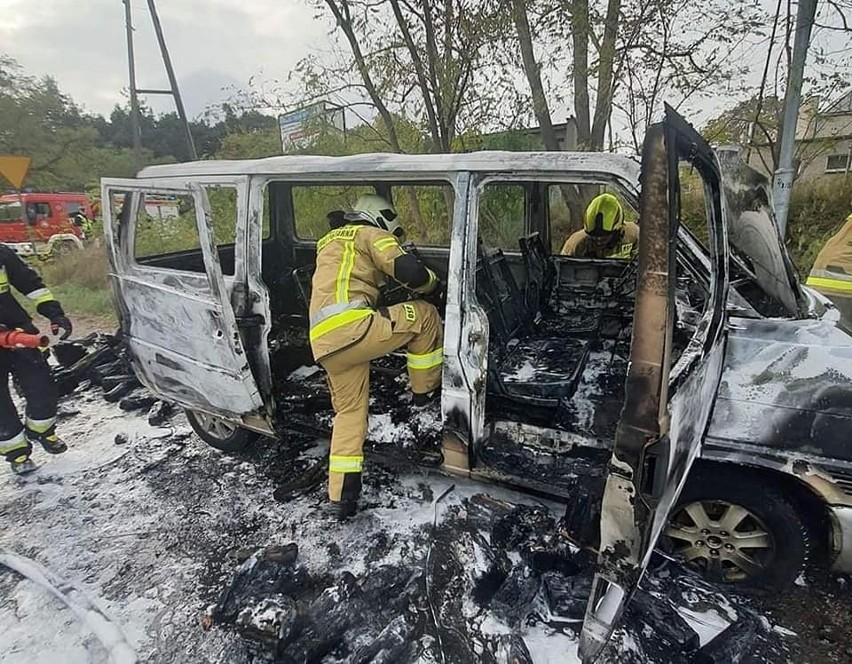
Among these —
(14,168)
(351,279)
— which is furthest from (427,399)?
(14,168)

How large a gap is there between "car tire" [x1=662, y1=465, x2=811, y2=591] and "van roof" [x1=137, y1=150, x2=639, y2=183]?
1.38 m

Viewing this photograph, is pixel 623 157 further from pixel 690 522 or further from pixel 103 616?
pixel 103 616

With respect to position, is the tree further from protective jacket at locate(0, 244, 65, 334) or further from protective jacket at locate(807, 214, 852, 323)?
protective jacket at locate(0, 244, 65, 334)

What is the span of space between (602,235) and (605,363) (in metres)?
1.75

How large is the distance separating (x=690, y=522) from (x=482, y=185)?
6.03 feet

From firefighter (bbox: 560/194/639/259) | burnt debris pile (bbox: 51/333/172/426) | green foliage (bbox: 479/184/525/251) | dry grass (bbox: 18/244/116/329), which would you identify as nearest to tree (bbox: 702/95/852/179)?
firefighter (bbox: 560/194/639/259)

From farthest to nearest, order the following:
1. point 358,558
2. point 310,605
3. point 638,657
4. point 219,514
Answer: point 219,514
point 358,558
point 310,605
point 638,657

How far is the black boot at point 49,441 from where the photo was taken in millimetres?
3867

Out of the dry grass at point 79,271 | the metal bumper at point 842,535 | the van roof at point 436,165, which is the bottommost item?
the dry grass at point 79,271

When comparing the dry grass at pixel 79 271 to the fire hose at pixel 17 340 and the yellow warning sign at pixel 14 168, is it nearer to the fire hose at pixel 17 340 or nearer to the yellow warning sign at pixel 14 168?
the yellow warning sign at pixel 14 168

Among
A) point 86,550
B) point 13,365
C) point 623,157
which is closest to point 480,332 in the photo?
point 623,157

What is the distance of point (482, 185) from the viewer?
7.96ft

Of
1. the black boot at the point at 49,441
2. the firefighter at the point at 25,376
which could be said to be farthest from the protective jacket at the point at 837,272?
the black boot at the point at 49,441

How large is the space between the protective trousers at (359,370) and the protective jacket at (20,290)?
2.49m
